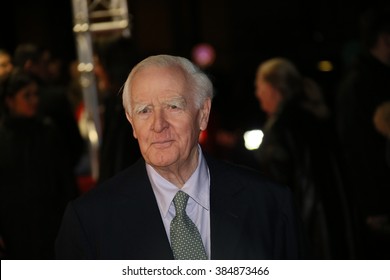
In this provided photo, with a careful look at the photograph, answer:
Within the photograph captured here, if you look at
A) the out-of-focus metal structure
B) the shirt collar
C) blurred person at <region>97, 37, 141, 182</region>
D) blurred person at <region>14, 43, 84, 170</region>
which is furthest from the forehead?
blurred person at <region>14, 43, 84, 170</region>

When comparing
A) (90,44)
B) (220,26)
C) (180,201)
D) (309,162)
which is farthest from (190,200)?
(220,26)

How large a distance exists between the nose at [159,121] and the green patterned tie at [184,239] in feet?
0.81

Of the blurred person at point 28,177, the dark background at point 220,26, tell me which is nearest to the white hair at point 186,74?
the blurred person at point 28,177

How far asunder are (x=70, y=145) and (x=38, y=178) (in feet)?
4.49

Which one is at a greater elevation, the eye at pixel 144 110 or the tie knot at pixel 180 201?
the eye at pixel 144 110

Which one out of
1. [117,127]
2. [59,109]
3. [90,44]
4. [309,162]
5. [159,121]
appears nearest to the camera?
[159,121]

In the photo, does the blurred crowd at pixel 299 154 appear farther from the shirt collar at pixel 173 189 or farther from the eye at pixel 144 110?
the eye at pixel 144 110

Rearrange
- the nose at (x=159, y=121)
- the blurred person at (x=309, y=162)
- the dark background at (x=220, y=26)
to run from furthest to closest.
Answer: the dark background at (x=220, y=26)
the blurred person at (x=309, y=162)
the nose at (x=159, y=121)

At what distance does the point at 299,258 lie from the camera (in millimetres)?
3094

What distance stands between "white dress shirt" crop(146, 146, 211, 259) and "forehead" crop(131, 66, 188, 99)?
261 millimetres

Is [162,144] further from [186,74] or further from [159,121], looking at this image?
[186,74]

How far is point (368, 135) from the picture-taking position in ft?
17.5

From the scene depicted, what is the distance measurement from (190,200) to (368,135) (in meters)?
2.58

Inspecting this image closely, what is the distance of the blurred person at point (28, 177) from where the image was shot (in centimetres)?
522
